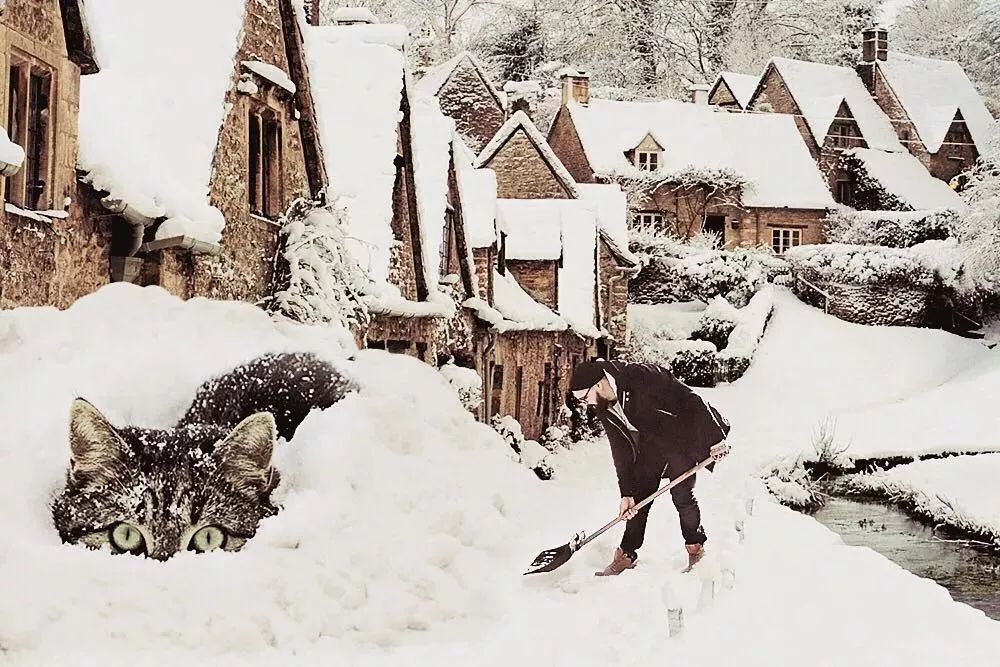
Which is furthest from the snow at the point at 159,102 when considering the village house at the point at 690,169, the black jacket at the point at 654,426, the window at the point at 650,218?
the window at the point at 650,218

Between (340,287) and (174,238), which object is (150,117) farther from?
(340,287)

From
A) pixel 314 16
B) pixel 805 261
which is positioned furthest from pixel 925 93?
pixel 314 16

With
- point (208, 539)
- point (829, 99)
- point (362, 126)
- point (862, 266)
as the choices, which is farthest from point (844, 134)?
point (208, 539)

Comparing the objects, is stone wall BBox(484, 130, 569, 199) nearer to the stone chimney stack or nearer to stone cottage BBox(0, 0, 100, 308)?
stone cottage BBox(0, 0, 100, 308)

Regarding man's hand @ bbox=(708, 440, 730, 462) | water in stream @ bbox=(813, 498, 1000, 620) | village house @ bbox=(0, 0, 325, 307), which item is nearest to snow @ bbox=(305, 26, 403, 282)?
village house @ bbox=(0, 0, 325, 307)

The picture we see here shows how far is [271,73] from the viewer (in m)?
9.99

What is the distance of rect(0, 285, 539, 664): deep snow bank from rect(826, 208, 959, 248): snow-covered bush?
34.4 metres

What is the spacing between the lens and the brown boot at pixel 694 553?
7.76 m

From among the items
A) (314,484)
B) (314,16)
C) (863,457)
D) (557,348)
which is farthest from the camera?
(863,457)

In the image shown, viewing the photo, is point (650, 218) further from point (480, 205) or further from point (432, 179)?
point (432, 179)

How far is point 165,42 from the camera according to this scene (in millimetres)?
9094

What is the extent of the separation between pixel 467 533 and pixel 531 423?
13767 millimetres

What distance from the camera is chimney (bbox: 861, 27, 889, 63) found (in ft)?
154

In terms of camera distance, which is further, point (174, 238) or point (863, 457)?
point (863, 457)
